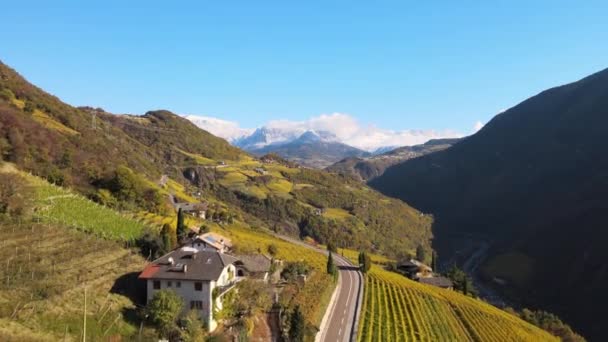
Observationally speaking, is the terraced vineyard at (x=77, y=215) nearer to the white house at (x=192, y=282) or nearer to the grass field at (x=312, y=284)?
the white house at (x=192, y=282)

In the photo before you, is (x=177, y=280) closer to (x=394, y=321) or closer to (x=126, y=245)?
(x=126, y=245)

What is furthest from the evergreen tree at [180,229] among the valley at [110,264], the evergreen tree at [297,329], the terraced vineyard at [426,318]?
the evergreen tree at [297,329]

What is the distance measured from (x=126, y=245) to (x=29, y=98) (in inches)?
2732

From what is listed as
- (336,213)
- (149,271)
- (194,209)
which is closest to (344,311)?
(149,271)

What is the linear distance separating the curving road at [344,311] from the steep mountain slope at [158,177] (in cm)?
3276

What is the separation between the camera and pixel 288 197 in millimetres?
166000

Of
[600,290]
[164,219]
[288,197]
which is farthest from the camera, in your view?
[288,197]

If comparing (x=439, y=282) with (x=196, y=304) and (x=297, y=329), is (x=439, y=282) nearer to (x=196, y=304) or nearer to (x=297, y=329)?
(x=297, y=329)

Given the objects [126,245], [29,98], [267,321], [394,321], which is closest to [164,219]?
[126,245]

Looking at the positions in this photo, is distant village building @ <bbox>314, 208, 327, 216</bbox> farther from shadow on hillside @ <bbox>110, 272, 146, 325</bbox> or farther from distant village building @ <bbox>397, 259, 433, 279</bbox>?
shadow on hillside @ <bbox>110, 272, 146, 325</bbox>

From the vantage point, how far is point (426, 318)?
2608 inches

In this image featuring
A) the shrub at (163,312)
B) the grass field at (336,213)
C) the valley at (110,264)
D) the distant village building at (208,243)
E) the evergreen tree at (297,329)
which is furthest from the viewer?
the grass field at (336,213)

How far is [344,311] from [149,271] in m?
28.3

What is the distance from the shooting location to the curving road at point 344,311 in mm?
50869
